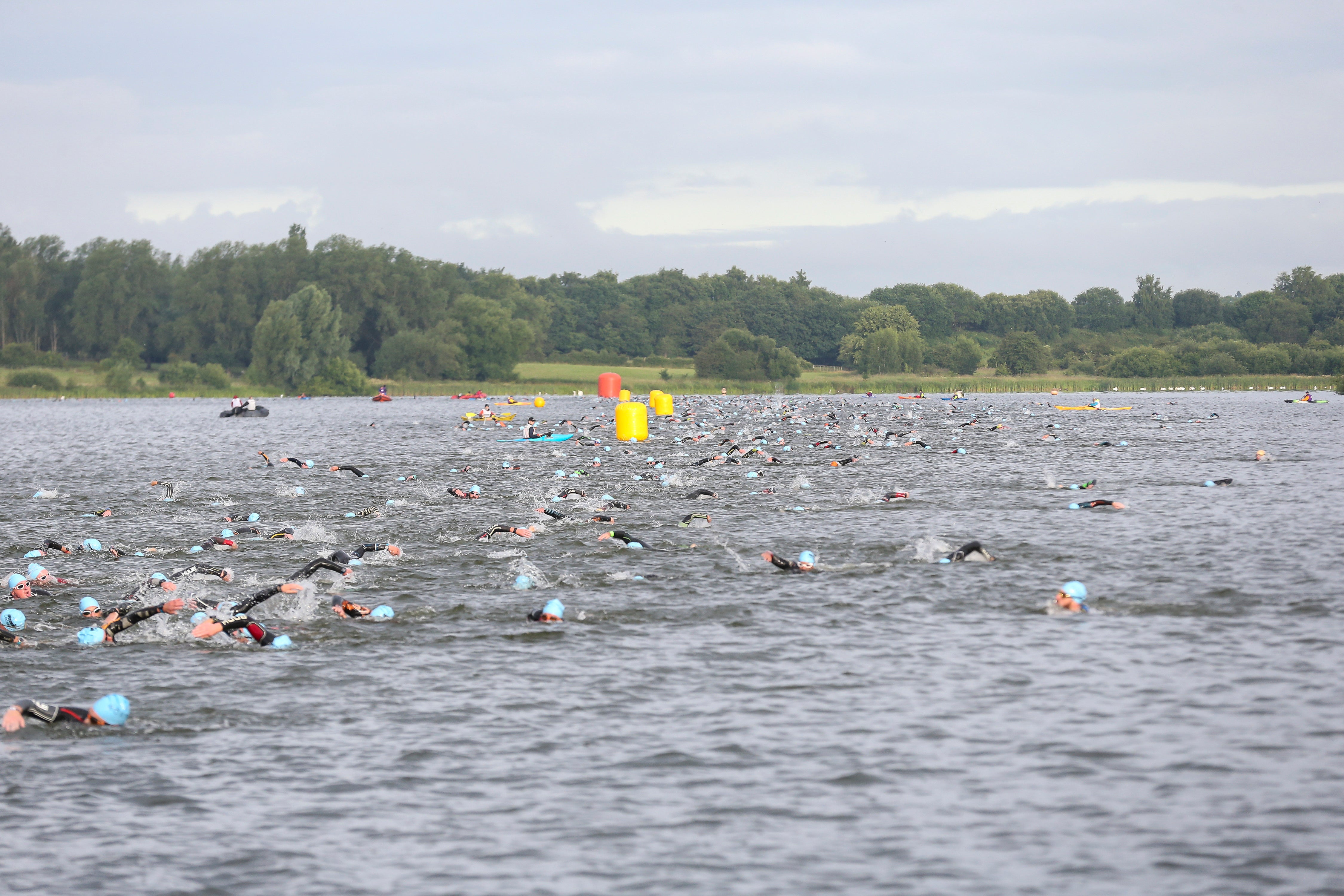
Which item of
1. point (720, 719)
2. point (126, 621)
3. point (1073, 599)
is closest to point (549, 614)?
point (720, 719)

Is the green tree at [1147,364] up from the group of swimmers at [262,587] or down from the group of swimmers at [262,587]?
up

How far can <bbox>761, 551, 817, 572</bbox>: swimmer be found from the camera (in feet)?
60.2

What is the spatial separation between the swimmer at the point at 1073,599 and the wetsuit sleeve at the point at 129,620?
38.0 feet

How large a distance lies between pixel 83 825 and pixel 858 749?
20.0ft

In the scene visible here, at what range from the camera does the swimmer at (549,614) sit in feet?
49.7

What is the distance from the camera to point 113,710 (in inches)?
439

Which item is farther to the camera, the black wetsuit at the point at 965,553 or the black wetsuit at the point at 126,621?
the black wetsuit at the point at 965,553

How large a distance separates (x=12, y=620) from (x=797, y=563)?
1100 centimetres

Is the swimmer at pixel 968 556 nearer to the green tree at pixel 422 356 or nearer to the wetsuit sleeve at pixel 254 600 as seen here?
the wetsuit sleeve at pixel 254 600

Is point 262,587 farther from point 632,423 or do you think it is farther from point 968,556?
point 632,423

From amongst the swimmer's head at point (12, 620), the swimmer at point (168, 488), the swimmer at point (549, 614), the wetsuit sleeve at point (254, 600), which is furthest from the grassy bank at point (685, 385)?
the swimmer's head at point (12, 620)

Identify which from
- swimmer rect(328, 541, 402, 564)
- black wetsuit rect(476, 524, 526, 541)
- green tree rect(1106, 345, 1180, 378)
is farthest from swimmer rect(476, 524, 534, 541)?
green tree rect(1106, 345, 1180, 378)

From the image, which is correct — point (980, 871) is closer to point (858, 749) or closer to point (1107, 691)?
point (858, 749)

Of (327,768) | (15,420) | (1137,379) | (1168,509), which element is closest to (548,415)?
(15,420)
